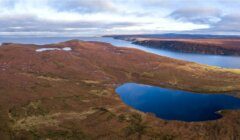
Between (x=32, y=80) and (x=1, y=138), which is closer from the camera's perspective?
(x=1, y=138)

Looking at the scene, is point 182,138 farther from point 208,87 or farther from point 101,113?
point 208,87

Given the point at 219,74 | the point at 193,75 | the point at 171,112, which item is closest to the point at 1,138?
the point at 171,112

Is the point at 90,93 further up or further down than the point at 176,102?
further up

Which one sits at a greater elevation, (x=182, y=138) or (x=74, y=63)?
(x=74, y=63)

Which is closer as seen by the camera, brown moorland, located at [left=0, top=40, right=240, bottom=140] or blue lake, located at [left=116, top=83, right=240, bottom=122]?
brown moorland, located at [left=0, top=40, right=240, bottom=140]
